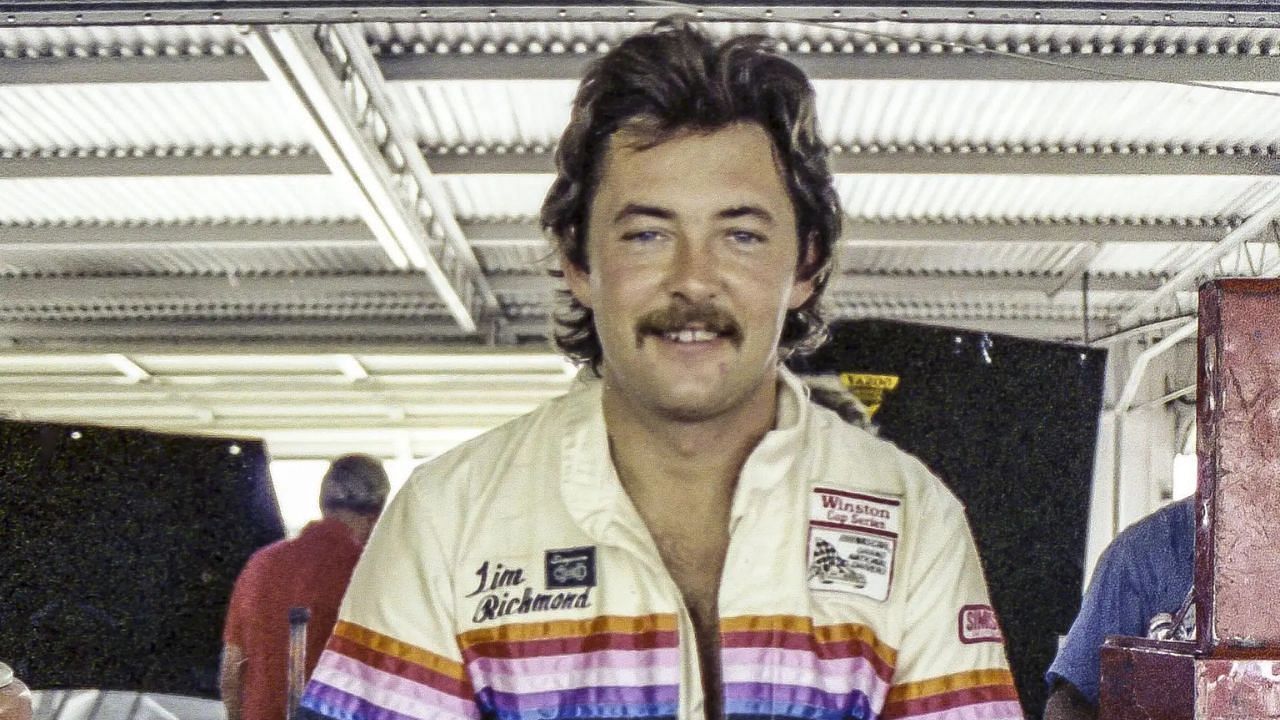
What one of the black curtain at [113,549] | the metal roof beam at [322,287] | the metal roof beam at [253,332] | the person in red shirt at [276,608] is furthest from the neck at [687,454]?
the metal roof beam at [253,332]

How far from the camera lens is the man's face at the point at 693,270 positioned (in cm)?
184

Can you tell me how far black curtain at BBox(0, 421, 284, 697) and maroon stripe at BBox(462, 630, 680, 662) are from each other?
4.71 feet

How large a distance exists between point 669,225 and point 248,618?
218 cm

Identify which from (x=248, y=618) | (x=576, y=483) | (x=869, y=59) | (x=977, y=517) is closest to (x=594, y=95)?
(x=576, y=483)

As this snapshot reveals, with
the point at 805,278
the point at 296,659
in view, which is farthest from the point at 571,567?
the point at 296,659

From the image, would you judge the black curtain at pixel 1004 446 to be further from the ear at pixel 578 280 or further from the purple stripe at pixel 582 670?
the purple stripe at pixel 582 670

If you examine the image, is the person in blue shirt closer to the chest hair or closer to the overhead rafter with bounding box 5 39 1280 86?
the chest hair

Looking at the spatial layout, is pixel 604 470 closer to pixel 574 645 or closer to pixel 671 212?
pixel 574 645

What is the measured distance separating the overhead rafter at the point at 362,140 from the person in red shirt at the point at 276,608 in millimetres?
1708

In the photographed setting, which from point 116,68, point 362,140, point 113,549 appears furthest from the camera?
point 362,140

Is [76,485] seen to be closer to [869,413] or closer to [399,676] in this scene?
[399,676]

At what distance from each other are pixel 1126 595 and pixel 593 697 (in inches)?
47.9

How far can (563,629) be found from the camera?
1.81 metres

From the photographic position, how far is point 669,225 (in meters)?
1.89
